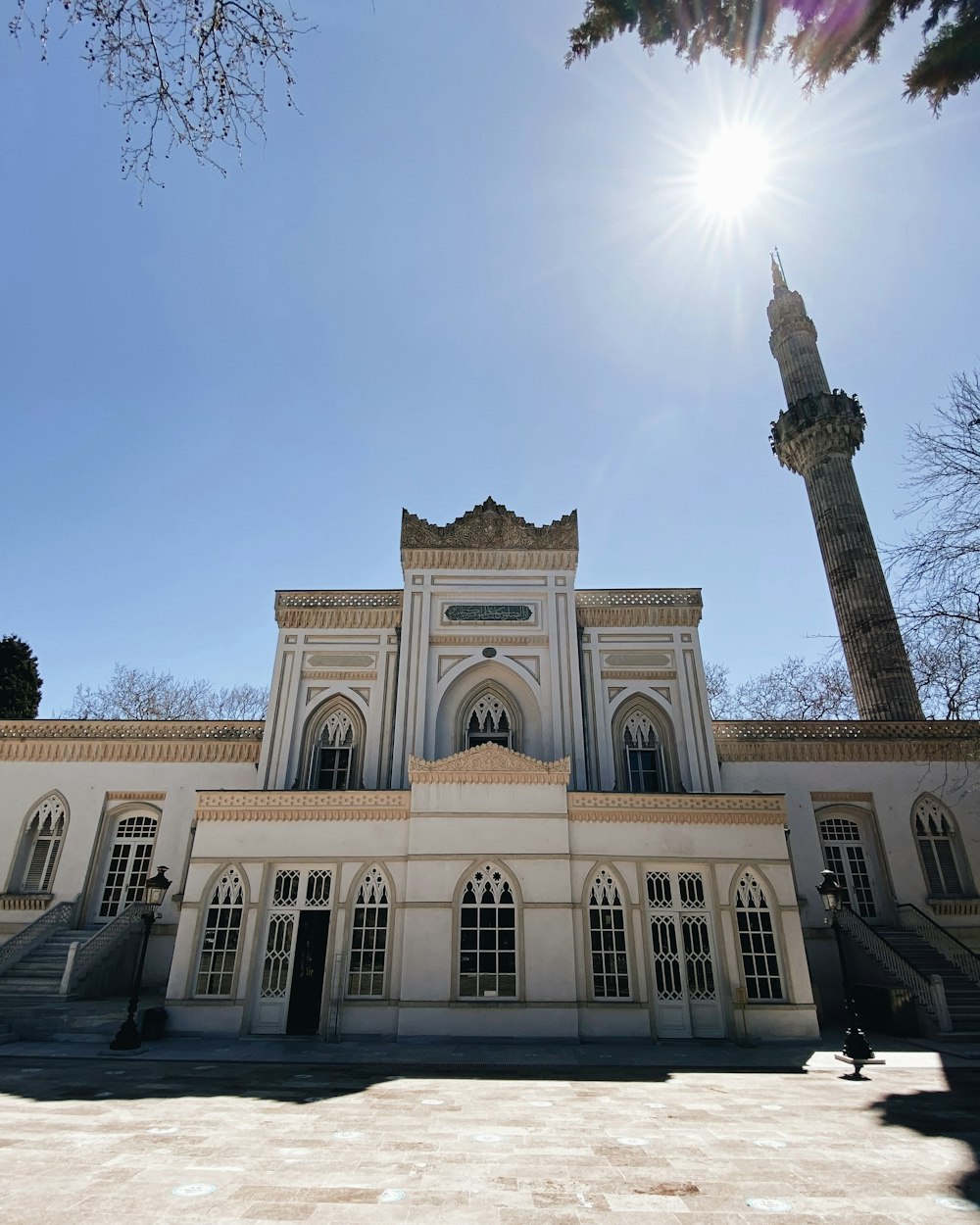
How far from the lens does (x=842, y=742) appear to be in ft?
59.7

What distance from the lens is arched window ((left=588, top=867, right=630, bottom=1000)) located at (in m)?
12.7

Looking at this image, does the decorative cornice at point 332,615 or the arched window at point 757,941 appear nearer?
the arched window at point 757,941

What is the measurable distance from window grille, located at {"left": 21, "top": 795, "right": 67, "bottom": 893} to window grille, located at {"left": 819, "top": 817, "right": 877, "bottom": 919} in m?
19.3

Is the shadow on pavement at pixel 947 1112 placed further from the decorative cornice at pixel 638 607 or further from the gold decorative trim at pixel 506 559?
the gold decorative trim at pixel 506 559

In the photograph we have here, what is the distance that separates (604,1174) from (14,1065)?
29.3 ft

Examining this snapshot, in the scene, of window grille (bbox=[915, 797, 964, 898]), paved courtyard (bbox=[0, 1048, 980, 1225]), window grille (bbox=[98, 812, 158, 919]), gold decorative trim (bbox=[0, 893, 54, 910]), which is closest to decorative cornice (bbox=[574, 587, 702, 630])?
window grille (bbox=[915, 797, 964, 898])

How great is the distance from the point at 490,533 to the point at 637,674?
206 inches

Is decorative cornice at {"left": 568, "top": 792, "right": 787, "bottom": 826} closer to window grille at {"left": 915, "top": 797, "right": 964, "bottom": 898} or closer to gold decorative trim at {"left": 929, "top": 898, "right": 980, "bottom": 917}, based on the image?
gold decorative trim at {"left": 929, "top": 898, "right": 980, "bottom": 917}

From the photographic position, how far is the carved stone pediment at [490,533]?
1805 cm

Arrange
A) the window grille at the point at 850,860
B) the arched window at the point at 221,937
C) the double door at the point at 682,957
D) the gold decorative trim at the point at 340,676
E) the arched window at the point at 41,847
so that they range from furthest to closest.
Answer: the gold decorative trim at the point at 340,676, the arched window at the point at 41,847, the window grille at the point at 850,860, the arched window at the point at 221,937, the double door at the point at 682,957

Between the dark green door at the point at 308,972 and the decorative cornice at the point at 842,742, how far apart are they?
34.8 feet

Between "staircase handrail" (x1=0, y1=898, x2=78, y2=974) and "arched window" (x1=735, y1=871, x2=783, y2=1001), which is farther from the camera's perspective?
"staircase handrail" (x1=0, y1=898, x2=78, y2=974)

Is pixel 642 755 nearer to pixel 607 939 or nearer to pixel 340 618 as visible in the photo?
pixel 607 939

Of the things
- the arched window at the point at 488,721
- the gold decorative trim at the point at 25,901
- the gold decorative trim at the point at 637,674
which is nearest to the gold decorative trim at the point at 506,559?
the gold decorative trim at the point at 637,674
